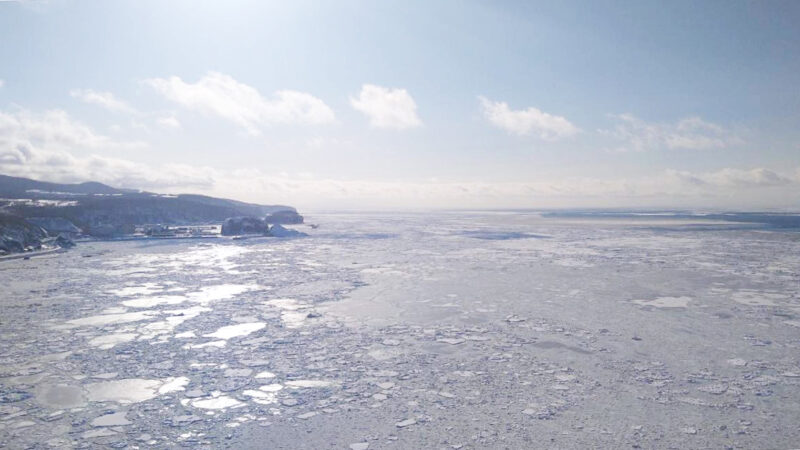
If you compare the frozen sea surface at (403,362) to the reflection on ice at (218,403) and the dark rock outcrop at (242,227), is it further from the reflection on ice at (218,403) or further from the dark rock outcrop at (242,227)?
the dark rock outcrop at (242,227)

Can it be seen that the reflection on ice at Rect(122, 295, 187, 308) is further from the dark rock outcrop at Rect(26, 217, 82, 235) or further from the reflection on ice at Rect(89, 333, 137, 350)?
the dark rock outcrop at Rect(26, 217, 82, 235)

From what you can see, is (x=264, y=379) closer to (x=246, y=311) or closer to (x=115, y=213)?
(x=246, y=311)

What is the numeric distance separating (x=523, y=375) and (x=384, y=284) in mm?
7056

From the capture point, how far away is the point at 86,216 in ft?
134

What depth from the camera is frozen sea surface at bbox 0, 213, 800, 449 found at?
4301 millimetres

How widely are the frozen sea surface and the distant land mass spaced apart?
555 inches

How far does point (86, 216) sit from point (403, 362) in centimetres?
4594

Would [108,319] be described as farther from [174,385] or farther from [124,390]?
[174,385]

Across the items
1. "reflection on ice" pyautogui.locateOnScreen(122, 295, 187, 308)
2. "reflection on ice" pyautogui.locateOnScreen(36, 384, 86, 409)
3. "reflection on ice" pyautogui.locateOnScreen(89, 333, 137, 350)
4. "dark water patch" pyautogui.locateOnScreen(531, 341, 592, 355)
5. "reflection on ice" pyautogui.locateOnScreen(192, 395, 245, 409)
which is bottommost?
"reflection on ice" pyautogui.locateOnScreen(122, 295, 187, 308)

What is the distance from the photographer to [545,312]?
905 cm

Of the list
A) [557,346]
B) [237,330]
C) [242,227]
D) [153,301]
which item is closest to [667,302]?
[557,346]

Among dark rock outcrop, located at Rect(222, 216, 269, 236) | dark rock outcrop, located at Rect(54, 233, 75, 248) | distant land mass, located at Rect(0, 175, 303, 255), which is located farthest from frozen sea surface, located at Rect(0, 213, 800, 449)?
dark rock outcrop, located at Rect(222, 216, 269, 236)

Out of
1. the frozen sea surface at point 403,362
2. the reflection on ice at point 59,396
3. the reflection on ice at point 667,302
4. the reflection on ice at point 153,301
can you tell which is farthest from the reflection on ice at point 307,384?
the reflection on ice at point 667,302

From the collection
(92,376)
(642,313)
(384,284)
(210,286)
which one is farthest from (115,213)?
(642,313)
